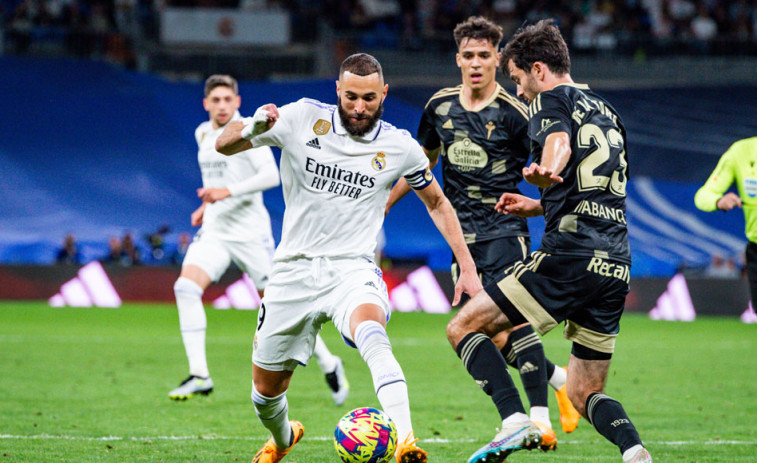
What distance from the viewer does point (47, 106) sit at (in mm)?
26438

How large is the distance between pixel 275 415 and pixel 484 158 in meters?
2.48

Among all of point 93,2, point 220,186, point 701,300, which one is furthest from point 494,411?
point 93,2

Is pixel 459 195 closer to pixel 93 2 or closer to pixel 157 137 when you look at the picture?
pixel 157 137

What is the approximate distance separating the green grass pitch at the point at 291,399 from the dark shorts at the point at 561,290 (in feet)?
4.17

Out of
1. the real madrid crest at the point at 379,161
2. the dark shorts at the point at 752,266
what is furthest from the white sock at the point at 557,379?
the real madrid crest at the point at 379,161

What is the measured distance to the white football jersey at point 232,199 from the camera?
30.2ft

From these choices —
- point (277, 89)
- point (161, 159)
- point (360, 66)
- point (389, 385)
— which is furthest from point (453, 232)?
point (277, 89)

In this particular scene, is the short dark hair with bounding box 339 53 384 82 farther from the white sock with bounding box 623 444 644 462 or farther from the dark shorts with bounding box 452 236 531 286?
the white sock with bounding box 623 444 644 462

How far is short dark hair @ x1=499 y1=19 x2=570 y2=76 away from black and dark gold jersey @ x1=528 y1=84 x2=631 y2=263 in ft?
0.56

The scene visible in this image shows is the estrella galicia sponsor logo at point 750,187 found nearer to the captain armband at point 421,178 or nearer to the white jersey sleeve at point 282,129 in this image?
the captain armband at point 421,178

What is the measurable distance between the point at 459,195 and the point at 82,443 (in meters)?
3.12

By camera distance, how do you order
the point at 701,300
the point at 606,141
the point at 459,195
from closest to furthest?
1. the point at 606,141
2. the point at 459,195
3. the point at 701,300

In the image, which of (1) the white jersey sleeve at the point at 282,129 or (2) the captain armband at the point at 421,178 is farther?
(2) the captain armband at the point at 421,178

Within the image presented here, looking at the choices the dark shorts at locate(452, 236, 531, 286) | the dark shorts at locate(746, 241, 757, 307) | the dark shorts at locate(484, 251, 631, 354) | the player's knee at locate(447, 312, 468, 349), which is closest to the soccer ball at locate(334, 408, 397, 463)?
the player's knee at locate(447, 312, 468, 349)
